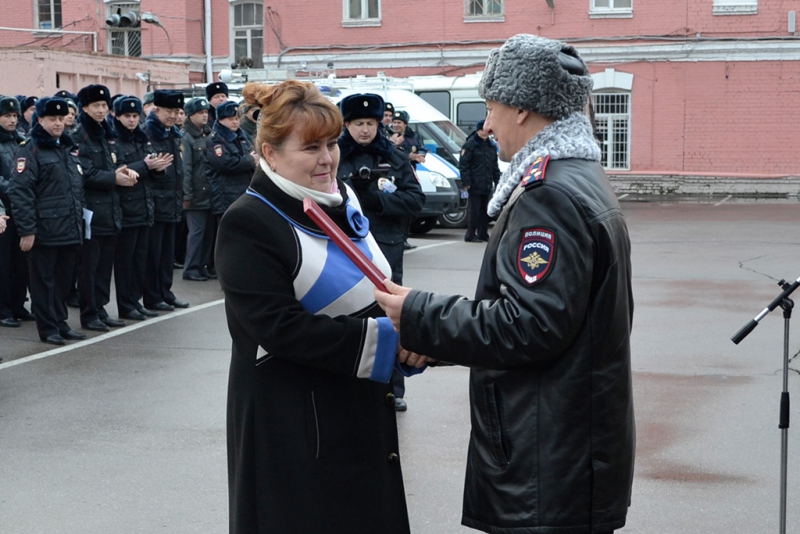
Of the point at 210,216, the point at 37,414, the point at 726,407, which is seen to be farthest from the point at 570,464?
the point at 210,216

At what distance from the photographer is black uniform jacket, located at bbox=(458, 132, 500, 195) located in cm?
1692

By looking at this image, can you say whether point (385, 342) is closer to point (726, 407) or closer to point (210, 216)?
point (726, 407)

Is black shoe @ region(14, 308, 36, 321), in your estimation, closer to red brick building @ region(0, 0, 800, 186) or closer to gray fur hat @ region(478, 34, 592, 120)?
gray fur hat @ region(478, 34, 592, 120)

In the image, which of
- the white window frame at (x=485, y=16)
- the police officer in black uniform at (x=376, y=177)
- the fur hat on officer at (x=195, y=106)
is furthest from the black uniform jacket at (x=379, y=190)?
the white window frame at (x=485, y=16)

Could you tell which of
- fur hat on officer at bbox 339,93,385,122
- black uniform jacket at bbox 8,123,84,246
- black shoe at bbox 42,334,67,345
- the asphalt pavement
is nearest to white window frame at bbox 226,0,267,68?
the asphalt pavement

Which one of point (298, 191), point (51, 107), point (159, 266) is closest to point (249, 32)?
point (159, 266)

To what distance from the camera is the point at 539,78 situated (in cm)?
280

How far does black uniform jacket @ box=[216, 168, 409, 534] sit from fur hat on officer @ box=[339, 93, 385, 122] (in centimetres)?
331

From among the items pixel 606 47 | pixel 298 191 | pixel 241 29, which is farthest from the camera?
pixel 241 29

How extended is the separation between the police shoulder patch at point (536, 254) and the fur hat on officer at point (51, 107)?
7.11 metres

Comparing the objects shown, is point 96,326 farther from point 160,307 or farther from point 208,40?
point 208,40

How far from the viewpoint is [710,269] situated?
1375 centimetres

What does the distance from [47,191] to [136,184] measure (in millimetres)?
1183

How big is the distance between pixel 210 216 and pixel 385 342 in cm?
1024
